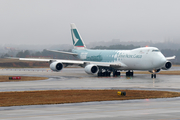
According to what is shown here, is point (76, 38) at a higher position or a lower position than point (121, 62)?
higher

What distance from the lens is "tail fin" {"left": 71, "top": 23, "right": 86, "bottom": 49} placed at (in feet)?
281

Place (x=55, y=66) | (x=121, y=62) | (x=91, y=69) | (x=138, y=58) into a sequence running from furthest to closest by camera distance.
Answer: (x=55, y=66)
(x=121, y=62)
(x=91, y=69)
(x=138, y=58)

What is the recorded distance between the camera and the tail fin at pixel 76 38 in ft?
281

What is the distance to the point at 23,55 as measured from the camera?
158m

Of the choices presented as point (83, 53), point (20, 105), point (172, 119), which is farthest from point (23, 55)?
point (172, 119)

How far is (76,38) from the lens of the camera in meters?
86.5

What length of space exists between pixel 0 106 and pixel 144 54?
42.4 metres

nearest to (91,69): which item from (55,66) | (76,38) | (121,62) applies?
(121,62)

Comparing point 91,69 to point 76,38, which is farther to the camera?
point 76,38

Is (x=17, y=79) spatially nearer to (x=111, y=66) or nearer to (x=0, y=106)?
(x=111, y=66)

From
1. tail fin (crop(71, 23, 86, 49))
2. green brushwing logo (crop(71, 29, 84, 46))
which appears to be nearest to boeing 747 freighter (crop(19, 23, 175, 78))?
tail fin (crop(71, 23, 86, 49))

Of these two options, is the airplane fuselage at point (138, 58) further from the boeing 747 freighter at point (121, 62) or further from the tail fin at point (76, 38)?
the tail fin at point (76, 38)

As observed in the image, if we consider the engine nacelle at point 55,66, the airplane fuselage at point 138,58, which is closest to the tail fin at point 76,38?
the airplane fuselage at point 138,58

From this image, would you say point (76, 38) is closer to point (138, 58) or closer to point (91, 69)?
point (91, 69)
